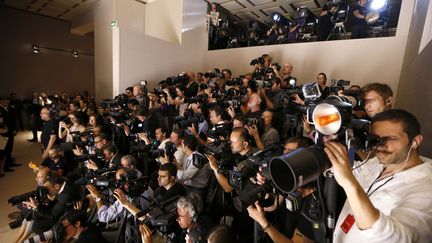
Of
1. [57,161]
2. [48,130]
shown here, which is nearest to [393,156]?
[57,161]

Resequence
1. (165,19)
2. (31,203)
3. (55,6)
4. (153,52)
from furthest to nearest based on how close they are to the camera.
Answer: (55,6) → (165,19) → (153,52) → (31,203)

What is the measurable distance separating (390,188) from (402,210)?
14cm

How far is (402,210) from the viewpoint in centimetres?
76

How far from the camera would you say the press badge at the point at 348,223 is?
0.91 meters

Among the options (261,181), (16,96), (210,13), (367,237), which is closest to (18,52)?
(16,96)

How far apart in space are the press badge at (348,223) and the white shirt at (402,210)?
0.02 meters

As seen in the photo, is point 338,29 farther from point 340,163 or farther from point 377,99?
point 340,163

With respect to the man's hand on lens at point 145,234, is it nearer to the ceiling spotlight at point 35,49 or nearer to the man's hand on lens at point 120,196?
the man's hand on lens at point 120,196

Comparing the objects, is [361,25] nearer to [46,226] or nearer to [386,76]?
[386,76]

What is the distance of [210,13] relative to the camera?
22.0ft

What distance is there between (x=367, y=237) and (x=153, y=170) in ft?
9.00

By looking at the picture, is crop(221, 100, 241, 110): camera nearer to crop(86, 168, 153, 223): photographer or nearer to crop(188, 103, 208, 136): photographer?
crop(188, 103, 208, 136): photographer

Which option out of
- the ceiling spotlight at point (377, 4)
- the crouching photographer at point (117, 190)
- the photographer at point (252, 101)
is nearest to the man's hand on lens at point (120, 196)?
the crouching photographer at point (117, 190)

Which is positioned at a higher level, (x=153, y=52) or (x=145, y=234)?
(x=153, y=52)
